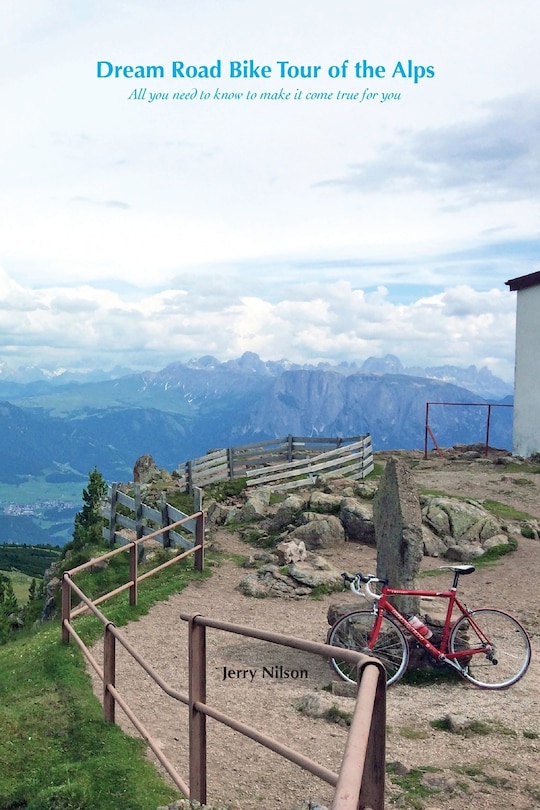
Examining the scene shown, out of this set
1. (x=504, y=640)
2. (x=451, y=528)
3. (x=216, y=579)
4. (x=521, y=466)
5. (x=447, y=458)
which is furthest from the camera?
(x=447, y=458)

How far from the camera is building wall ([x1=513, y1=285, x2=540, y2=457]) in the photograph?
31.1 metres

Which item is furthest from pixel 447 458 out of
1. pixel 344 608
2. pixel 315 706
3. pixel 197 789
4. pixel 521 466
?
pixel 197 789

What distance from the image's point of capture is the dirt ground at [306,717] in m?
6.35

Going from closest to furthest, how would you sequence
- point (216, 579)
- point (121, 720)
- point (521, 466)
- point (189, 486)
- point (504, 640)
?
point (121, 720), point (504, 640), point (216, 579), point (189, 486), point (521, 466)

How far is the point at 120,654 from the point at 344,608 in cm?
346

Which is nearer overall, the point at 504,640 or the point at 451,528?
the point at 504,640

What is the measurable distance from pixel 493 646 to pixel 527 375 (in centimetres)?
2424

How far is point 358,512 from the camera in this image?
18672mm

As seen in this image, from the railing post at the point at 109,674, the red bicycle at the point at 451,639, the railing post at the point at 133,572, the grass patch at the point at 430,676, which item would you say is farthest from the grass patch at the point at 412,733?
the railing post at the point at 133,572

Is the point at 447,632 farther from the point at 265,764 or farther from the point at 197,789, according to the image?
the point at 197,789

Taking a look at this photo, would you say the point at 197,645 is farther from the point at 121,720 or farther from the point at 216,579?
the point at 216,579

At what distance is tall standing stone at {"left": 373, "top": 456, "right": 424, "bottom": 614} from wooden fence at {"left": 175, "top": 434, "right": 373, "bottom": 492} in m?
13.3

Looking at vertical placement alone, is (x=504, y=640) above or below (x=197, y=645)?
below

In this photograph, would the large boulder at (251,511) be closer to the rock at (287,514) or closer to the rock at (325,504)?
the rock at (287,514)
